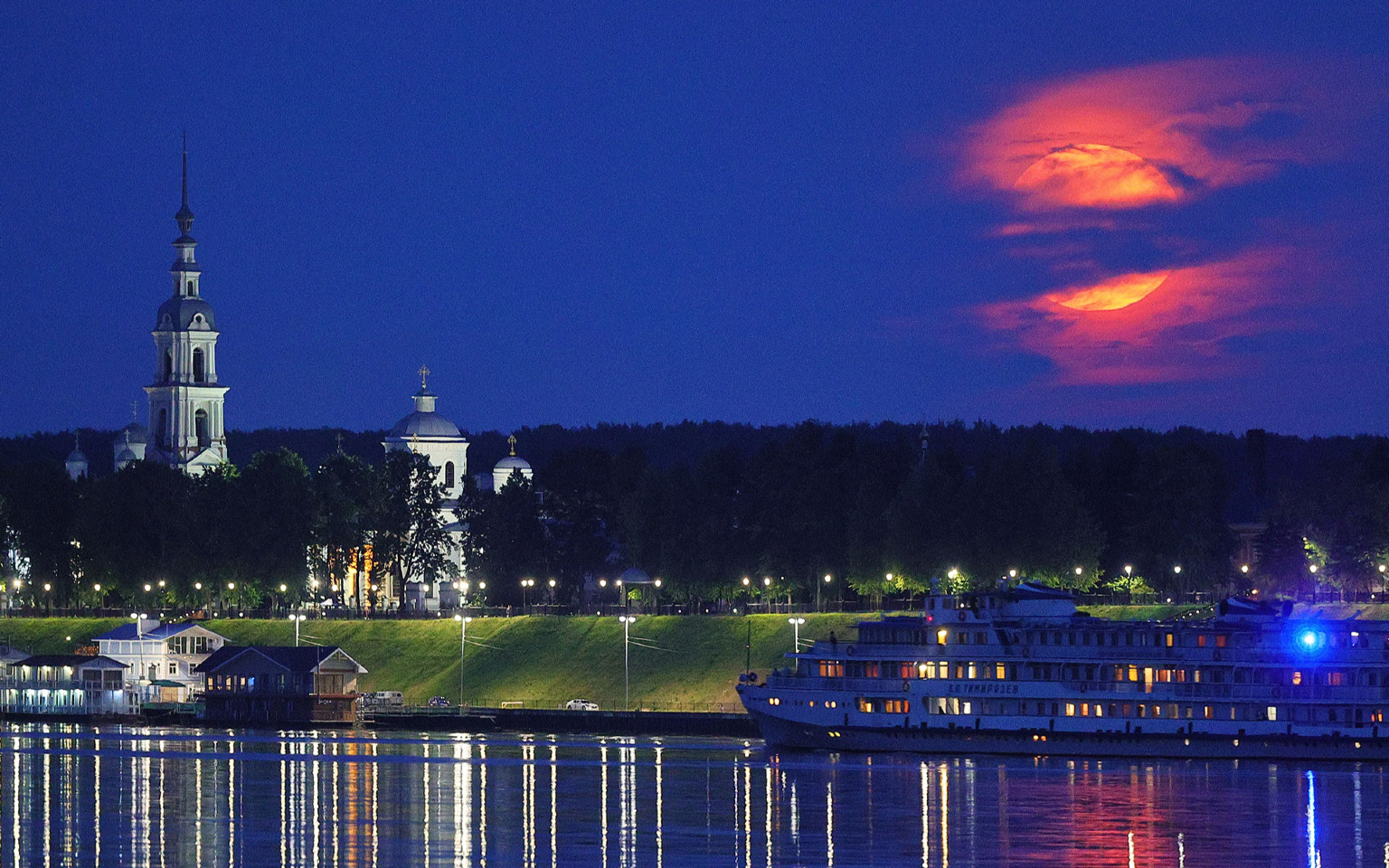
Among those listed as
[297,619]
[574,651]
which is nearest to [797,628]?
[574,651]

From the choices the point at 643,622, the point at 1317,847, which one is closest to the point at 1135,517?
the point at 643,622

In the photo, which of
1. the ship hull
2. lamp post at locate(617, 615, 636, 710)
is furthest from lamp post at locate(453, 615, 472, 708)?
the ship hull

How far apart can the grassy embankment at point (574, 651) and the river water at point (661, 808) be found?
92.5ft

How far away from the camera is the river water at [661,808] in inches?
2940

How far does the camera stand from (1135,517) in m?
162

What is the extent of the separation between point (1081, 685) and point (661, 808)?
3259 cm

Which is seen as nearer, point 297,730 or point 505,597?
point 297,730

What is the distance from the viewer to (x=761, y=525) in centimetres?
16525

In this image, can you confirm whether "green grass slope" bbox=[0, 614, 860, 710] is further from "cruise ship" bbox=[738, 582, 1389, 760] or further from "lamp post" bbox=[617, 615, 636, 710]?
"cruise ship" bbox=[738, 582, 1389, 760]

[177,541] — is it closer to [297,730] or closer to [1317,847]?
[297,730]

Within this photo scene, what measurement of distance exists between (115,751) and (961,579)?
58533 millimetres

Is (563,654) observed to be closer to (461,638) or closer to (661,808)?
(461,638)

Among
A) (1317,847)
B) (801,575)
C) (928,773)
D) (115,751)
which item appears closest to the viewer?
(1317,847)

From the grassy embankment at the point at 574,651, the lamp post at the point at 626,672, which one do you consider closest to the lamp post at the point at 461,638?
the grassy embankment at the point at 574,651
